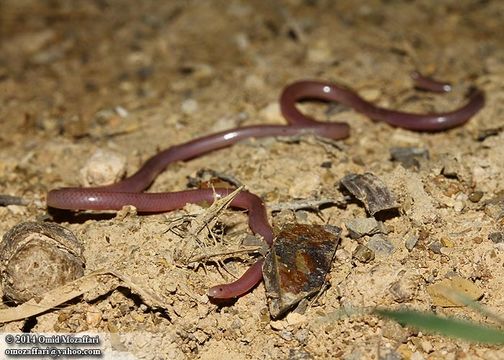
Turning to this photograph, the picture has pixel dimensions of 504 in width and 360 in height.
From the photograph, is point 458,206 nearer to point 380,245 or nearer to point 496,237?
point 496,237

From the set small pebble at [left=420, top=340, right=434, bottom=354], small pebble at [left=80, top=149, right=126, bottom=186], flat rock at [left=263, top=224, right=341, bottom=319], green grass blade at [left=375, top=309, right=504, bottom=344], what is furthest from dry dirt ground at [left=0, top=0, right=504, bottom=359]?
green grass blade at [left=375, top=309, right=504, bottom=344]

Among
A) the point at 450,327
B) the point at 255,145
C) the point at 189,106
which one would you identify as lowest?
the point at 189,106

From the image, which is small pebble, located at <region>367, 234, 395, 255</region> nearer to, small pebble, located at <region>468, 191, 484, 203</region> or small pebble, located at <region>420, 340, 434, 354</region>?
small pebble, located at <region>420, 340, 434, 354</region>

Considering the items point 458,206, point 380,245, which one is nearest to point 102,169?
point 380,245

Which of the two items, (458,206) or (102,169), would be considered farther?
(102,169)

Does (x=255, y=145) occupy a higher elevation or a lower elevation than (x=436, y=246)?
lower

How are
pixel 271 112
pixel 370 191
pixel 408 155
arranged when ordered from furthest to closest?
1. pixel 271 112
2. pixel 408 155
3. pixel 370 191

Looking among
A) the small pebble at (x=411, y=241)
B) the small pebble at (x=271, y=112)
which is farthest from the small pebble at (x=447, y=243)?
the small pebble at (x=271, y=112)

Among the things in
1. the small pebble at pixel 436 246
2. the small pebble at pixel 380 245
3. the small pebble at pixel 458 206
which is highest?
the small pebble at pixel 458 206

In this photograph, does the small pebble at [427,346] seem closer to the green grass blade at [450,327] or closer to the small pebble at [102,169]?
the green grass blade at [450,327]
